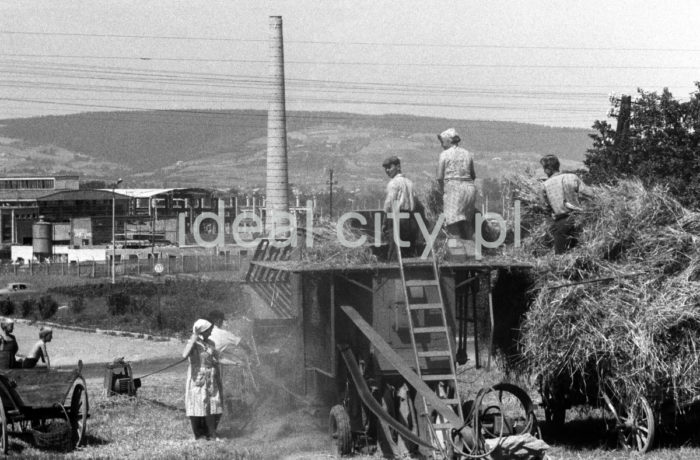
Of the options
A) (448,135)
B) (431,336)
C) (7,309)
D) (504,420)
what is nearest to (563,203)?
(448,135)

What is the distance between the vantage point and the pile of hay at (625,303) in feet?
39.8

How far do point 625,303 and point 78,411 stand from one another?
276 inches

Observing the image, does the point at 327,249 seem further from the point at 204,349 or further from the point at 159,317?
the point at 159,317

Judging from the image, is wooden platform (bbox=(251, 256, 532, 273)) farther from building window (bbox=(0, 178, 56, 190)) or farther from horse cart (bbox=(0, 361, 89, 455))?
building window (bbox=(0, 178, 56, 190))

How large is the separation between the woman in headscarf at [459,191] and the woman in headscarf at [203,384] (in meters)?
3.54

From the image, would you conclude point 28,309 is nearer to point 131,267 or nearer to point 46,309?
point 46,309

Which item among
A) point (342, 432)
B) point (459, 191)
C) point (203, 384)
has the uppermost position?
point (459, 191)

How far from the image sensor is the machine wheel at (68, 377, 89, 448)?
13.6m

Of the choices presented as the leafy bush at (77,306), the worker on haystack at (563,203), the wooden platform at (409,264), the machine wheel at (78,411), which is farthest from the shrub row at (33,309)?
the worker on haystack at (563,203)

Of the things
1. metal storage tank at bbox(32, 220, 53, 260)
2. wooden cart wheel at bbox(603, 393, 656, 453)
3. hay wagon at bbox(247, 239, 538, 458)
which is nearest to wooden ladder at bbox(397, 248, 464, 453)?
hay wagon at bbox(247, 239, 538, 458)

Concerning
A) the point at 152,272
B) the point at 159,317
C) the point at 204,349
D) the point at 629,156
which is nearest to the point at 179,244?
the point at 152,272

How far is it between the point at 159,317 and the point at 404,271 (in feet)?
89.5

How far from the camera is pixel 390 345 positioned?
42.5 ft

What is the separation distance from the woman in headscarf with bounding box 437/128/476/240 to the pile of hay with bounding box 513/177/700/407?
1176 mm
